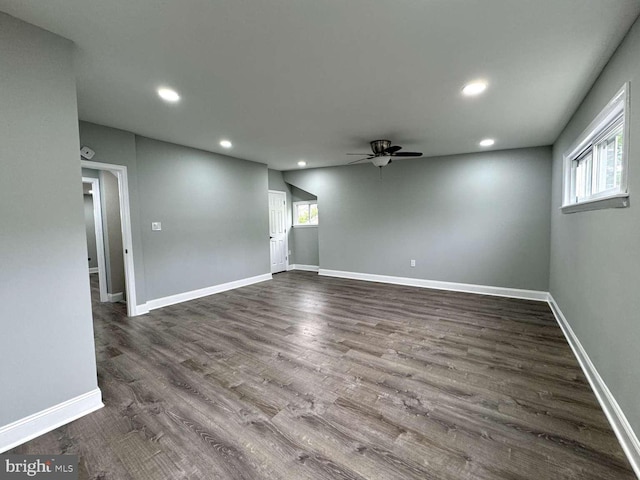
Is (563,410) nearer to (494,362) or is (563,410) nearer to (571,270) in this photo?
(494,362)

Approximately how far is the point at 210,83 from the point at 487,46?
2.22 metres

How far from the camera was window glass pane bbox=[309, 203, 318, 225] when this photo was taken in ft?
24.5

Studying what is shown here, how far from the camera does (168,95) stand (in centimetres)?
271

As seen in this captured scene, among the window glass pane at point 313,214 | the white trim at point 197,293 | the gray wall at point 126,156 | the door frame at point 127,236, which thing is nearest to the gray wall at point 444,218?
the window glass pane at point 313,214

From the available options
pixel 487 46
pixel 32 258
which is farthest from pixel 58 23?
pixel 487 46

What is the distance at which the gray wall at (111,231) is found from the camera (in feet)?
16.4

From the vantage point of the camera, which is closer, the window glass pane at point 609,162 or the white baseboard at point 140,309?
the window glass pane at point 609,162

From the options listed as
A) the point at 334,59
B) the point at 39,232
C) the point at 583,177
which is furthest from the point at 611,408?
the point at 39,232

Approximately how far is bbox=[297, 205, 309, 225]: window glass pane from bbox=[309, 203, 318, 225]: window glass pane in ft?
0.38

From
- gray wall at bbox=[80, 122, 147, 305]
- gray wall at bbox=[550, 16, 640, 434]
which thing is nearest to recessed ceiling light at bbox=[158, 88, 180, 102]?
gray wall at bbox=[80, 122, 147, 305]

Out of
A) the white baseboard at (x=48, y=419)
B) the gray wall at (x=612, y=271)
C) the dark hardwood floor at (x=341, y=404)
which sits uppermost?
the gray wall at (x=612, y=271)

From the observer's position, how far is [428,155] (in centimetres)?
531

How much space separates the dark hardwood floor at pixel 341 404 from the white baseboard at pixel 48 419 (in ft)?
0.23

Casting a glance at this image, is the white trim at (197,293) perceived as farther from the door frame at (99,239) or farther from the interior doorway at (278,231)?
the door frame at (99,239)
